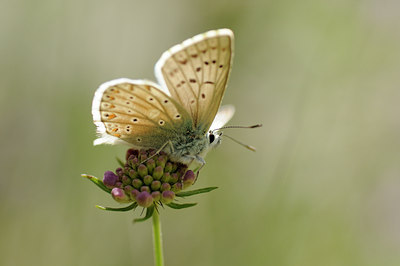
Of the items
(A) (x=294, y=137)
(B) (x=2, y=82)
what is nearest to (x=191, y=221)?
(A) (x=294, y=137)

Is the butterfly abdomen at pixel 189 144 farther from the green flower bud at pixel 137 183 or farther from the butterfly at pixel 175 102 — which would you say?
the green flower bud at pixel 137 183

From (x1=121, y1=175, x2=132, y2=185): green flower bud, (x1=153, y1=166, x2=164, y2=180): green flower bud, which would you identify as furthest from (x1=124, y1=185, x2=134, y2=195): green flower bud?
(x1=153, y1=166, x2=164, y2=180): green flower bud

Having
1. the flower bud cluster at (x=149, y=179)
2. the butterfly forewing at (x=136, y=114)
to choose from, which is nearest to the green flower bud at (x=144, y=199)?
the flower bud cluster at (x=149, y=179)

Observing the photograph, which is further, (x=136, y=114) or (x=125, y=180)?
(x=136, y=114)

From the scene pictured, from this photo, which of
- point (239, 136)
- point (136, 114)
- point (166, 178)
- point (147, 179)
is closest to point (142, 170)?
point (147, 179)

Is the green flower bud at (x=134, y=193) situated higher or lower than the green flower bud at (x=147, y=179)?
lower

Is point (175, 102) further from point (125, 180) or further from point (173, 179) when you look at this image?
point (125, 180)

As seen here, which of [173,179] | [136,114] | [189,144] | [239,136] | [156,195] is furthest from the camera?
[239,136]

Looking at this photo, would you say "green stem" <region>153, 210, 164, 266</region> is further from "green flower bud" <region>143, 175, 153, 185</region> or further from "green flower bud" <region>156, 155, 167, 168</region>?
"green flower bud" <region>156, 155, 167, 168</region>
